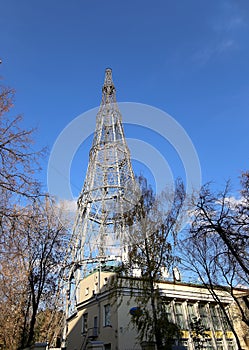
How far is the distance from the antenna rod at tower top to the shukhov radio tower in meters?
3.65

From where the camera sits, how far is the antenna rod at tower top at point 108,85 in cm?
3578

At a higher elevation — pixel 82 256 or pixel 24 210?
pixel 82 256

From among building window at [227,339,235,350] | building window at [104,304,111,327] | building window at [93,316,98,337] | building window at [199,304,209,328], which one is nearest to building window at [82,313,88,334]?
building window at [93,316,98,337]

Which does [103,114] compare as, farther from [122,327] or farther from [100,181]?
[122,327]

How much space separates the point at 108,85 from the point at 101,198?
52.9ft

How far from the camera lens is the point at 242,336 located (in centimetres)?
2514

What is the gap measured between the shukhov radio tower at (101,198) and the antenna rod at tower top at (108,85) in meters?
3.65

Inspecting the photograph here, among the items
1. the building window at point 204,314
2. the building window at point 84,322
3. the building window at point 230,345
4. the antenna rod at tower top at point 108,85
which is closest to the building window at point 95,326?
the building window at point 84,322

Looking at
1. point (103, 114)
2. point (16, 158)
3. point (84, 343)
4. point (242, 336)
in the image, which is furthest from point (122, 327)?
point (103, 114)

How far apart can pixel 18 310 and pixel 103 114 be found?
2239 cm

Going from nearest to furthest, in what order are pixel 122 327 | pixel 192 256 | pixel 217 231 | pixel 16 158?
pixel 16 158 → pixel 217 231 → pixel 122 327 → pixel 192 256

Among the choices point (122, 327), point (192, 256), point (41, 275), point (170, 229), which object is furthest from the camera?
point (192, 256)

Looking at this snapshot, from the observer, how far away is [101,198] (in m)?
27.3

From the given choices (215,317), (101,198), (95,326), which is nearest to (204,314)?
(215,317)
